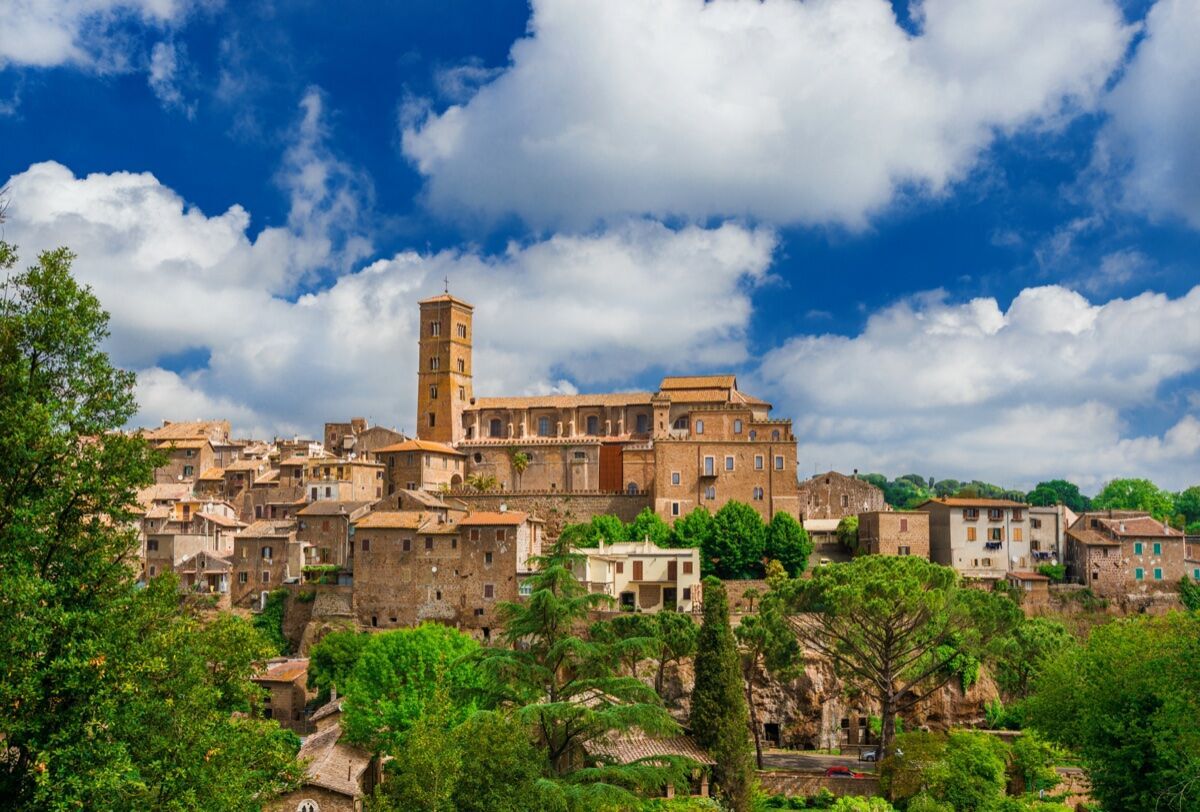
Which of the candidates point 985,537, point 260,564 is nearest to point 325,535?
point 260,564

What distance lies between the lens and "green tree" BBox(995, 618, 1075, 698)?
54469mm

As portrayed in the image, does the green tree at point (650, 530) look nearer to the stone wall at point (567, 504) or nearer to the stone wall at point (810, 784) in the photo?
the stone wall at point (567, 504)

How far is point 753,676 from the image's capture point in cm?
5409

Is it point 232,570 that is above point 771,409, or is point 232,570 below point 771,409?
below

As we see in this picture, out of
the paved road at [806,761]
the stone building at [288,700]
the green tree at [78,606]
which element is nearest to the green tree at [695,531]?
the paved road at [806,761]

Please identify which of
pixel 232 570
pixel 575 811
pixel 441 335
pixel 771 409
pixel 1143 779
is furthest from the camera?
pixel 441 335

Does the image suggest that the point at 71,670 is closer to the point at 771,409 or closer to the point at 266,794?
the point at 266,794

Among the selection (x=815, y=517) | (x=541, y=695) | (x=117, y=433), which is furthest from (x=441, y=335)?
(x=117, y=433)

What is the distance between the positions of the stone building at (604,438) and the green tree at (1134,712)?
37.7 m

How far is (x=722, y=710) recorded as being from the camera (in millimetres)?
41125

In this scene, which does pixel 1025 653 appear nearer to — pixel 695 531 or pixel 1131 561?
pixel 1131 561

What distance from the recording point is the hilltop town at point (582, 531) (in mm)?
61375

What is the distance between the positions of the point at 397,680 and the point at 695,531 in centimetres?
2694

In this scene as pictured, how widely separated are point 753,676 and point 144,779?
38797 mm
